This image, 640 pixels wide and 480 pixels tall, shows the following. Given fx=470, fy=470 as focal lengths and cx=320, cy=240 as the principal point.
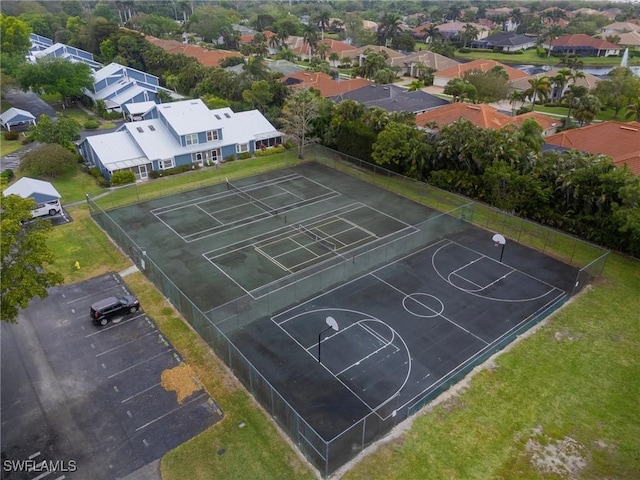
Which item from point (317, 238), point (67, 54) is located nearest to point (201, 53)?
point (67, 54)

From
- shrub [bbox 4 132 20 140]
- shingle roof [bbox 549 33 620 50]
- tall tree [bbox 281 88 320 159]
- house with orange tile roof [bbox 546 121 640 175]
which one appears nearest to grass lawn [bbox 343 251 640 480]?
house with orange tile roof [bbox 546 121 640 175]

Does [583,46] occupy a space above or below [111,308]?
above

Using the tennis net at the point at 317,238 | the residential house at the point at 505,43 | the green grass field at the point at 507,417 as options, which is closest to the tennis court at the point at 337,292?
the tennis net at the point at 317,238

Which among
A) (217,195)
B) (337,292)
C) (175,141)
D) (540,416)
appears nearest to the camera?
(540,416)

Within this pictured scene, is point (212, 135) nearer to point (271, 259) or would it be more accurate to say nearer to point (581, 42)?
point (271, 259)

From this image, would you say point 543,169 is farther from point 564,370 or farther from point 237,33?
point 237,33

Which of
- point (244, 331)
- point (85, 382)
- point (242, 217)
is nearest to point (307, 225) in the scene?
point (242, 217)

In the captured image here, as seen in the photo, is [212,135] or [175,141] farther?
[212,135]
